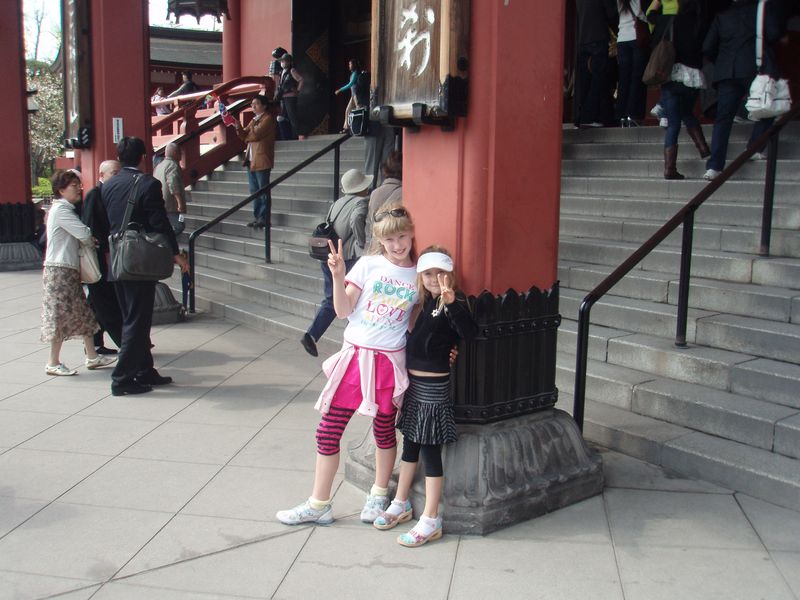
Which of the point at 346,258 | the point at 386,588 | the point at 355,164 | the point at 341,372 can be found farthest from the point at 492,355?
the point at 355,164

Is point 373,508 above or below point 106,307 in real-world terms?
below

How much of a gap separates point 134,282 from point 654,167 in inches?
193

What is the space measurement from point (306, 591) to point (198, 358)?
4.17 m

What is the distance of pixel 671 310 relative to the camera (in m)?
5.72

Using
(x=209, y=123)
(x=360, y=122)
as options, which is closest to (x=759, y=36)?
(x=360, y=122)

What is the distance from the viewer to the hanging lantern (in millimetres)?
15289

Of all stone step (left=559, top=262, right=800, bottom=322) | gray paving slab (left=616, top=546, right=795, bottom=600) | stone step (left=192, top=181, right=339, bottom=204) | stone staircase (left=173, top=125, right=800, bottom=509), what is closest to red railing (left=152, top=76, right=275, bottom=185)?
stone step (left=192, top=181, right=339, bottom=204)

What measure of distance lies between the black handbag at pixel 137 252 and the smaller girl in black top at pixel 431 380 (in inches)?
110

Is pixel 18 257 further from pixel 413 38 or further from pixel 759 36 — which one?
pixel 759 36

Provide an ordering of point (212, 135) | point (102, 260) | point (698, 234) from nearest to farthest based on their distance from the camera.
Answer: point (698, 234), point (102, 260), point (212, 135)

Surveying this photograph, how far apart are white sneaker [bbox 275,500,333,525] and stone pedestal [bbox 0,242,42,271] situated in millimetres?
9875

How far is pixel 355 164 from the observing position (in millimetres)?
11742

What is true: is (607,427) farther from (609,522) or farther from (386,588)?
(386,588)

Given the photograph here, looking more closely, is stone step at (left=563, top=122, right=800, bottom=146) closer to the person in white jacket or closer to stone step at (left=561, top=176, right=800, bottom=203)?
stone step at (left=561, top=176, right=800, bottom=203)
